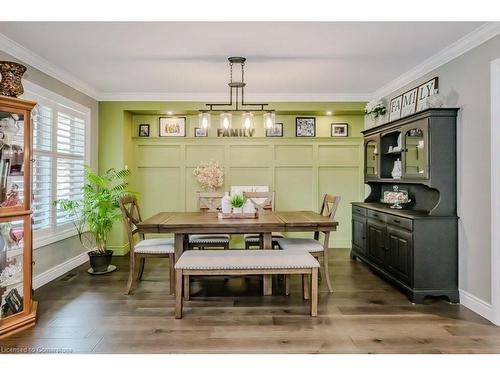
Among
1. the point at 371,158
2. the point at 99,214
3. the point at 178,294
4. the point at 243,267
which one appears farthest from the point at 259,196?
the point at 99,214

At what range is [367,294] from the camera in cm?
359

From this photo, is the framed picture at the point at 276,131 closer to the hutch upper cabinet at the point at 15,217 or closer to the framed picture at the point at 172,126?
the framed picture at the point at 172,126

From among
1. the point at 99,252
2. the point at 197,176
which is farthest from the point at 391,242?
the point at 99,252

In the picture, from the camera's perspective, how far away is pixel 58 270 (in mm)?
4246

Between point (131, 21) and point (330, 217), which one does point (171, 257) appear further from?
point (131, 21)

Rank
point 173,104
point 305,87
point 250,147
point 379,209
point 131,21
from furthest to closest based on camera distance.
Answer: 1. point 250,147
2. point 173,104
3. point 305,87
4. point 379,209
5. point 131,21

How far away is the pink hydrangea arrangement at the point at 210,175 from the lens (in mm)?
5637

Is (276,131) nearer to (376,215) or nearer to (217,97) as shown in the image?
(217,97)

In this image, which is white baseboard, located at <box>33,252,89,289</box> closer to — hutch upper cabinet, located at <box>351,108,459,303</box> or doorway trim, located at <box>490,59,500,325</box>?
hutch upper cabinet, located at <box>351,108,459,303</box>

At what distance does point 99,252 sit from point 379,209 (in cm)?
353

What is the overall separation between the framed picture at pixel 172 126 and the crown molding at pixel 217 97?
0.48 metres

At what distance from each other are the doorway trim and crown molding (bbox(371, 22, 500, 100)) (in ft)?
0.92

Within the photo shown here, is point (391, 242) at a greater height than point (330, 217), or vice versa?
point (330, 217)

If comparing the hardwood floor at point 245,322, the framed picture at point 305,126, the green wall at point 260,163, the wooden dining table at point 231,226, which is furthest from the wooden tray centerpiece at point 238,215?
the framed picture at point 305,126
